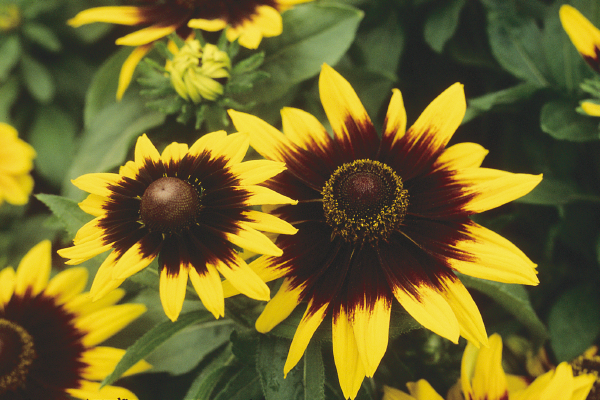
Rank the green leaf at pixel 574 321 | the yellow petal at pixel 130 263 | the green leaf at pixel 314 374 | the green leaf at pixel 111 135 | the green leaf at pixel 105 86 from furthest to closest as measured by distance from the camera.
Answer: the green leaf at pixel 105 86 → the green leaf at pixel 111 135 → the green leaf at pixel 574 321 → the green leaf at pixel 314 374 → the yellow petal at pixel 130 263

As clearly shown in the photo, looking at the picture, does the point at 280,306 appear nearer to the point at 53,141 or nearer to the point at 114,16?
the point at 114,16

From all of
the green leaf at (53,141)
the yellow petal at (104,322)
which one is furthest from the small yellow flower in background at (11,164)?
the yellow petal at (104,322)

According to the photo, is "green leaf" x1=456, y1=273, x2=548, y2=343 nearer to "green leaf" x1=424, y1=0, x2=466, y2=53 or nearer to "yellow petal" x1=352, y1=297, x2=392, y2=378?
"yellow petal" x1=352, y1=297, x2=392, y2=378

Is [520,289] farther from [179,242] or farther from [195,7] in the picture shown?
[195,7]

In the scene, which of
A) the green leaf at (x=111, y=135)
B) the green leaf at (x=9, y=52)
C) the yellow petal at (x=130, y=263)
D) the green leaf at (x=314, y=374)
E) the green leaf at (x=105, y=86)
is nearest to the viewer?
the yellow petal at (x=130, y=263)

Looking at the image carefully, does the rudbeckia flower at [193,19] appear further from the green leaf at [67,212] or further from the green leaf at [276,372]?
the green leaf at [276,372]
